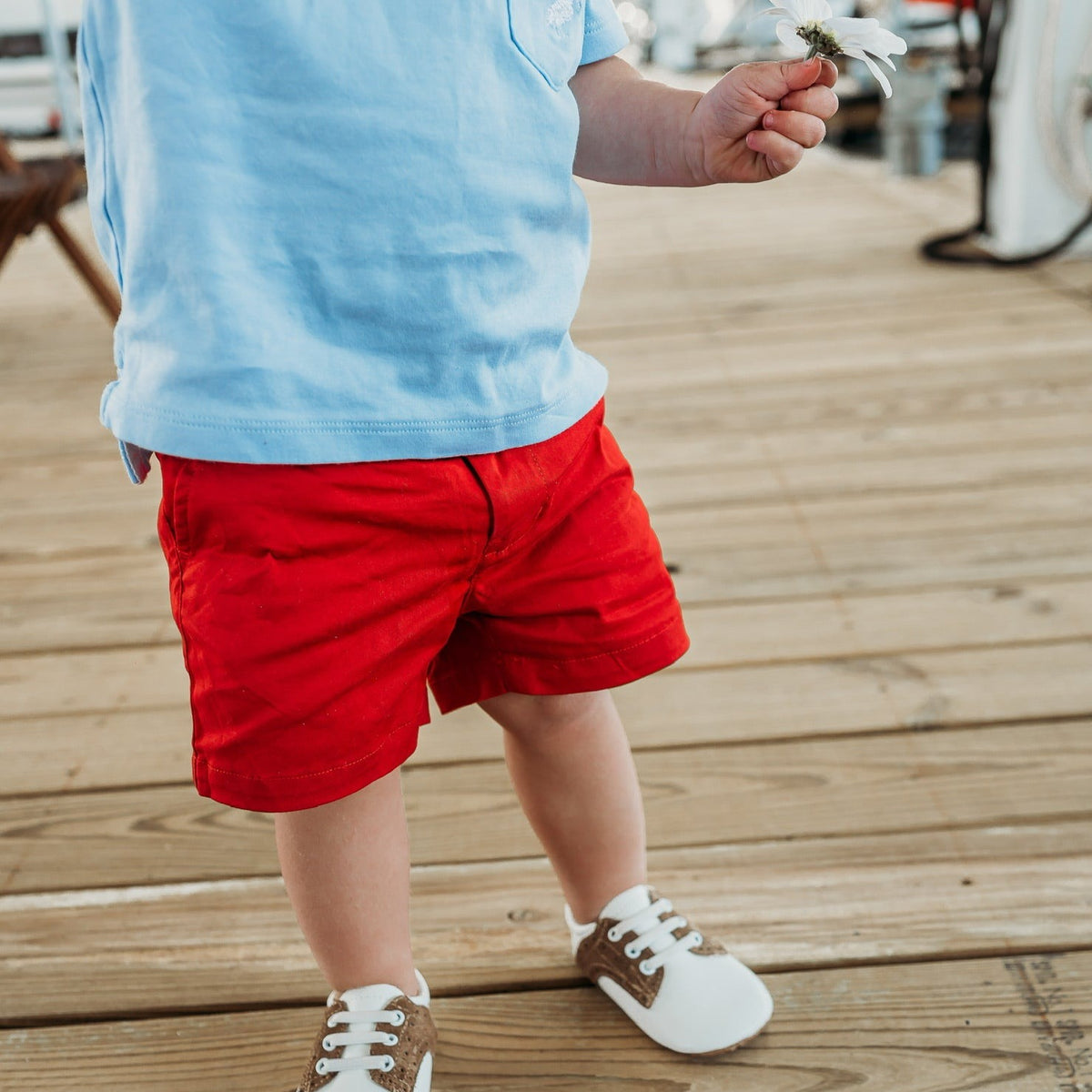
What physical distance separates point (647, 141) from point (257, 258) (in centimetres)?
27

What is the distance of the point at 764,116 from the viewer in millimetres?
694

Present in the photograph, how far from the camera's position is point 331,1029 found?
779mm

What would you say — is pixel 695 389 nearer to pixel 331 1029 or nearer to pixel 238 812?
Answer: pixel 238 812

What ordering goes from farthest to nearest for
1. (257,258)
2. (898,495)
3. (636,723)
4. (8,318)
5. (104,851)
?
(8,318)
(898,495)
(636,723)
(104,851)
(257,258)

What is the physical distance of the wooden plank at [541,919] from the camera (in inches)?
34.7

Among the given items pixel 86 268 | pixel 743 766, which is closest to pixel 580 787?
pixel 743 766

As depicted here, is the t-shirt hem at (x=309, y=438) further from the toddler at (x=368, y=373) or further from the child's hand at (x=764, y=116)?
the child's hand at (x=764, y=116)

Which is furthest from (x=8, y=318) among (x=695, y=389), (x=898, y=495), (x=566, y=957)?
(x=566, y=957)

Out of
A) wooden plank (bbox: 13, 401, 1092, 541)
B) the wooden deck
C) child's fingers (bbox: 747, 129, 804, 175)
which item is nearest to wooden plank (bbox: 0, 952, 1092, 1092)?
the wooden deck

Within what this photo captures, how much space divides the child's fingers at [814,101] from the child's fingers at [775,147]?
0.7 inches

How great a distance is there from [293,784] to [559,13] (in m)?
0.45

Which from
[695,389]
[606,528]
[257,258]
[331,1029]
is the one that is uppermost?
[257,258]

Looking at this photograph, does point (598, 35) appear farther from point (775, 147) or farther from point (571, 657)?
point (571, 657)

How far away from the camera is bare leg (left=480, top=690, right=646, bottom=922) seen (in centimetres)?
82
